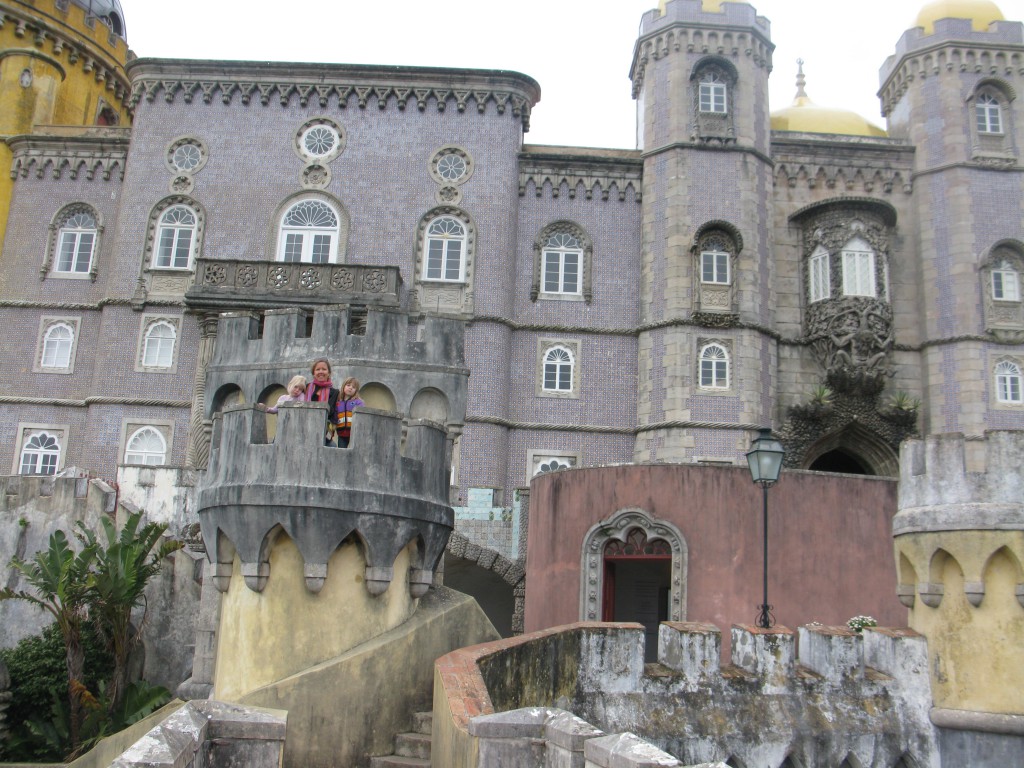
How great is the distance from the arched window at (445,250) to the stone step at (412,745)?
21.4 m

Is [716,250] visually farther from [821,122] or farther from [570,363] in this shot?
[821,122]

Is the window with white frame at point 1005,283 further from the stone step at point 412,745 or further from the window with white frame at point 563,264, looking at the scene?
the stone step at point 412,745

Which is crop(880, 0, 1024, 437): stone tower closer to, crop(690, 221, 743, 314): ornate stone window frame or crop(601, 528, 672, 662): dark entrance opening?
crop(690, 221, 743, 314): ornate stone window frame

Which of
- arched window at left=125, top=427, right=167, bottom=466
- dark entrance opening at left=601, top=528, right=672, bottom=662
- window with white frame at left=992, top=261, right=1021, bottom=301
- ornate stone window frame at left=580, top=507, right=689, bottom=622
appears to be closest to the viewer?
ornate stone window frame at left=580, top=507, right=689, bottom=622

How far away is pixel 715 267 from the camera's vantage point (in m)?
30.0

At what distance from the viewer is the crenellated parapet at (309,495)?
33.0 feet

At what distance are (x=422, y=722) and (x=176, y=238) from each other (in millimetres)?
23707

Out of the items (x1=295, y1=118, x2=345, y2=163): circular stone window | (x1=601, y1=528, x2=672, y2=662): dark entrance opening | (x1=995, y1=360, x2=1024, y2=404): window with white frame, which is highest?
(x1=295, y1=118, x2=345, y2=163): circular stone window

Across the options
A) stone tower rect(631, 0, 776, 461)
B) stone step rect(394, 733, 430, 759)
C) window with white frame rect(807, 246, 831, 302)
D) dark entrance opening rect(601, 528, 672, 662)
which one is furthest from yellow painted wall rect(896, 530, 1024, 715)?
window with white frame rect(807, 246, 831, 302)

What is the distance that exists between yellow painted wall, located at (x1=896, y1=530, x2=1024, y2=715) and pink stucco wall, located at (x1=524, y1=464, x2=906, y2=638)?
12.4 ft

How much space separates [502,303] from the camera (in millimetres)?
30547

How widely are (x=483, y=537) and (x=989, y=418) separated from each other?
13.7 meters

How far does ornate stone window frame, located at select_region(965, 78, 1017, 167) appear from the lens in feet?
101

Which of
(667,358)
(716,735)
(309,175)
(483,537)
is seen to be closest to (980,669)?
(716,735)
